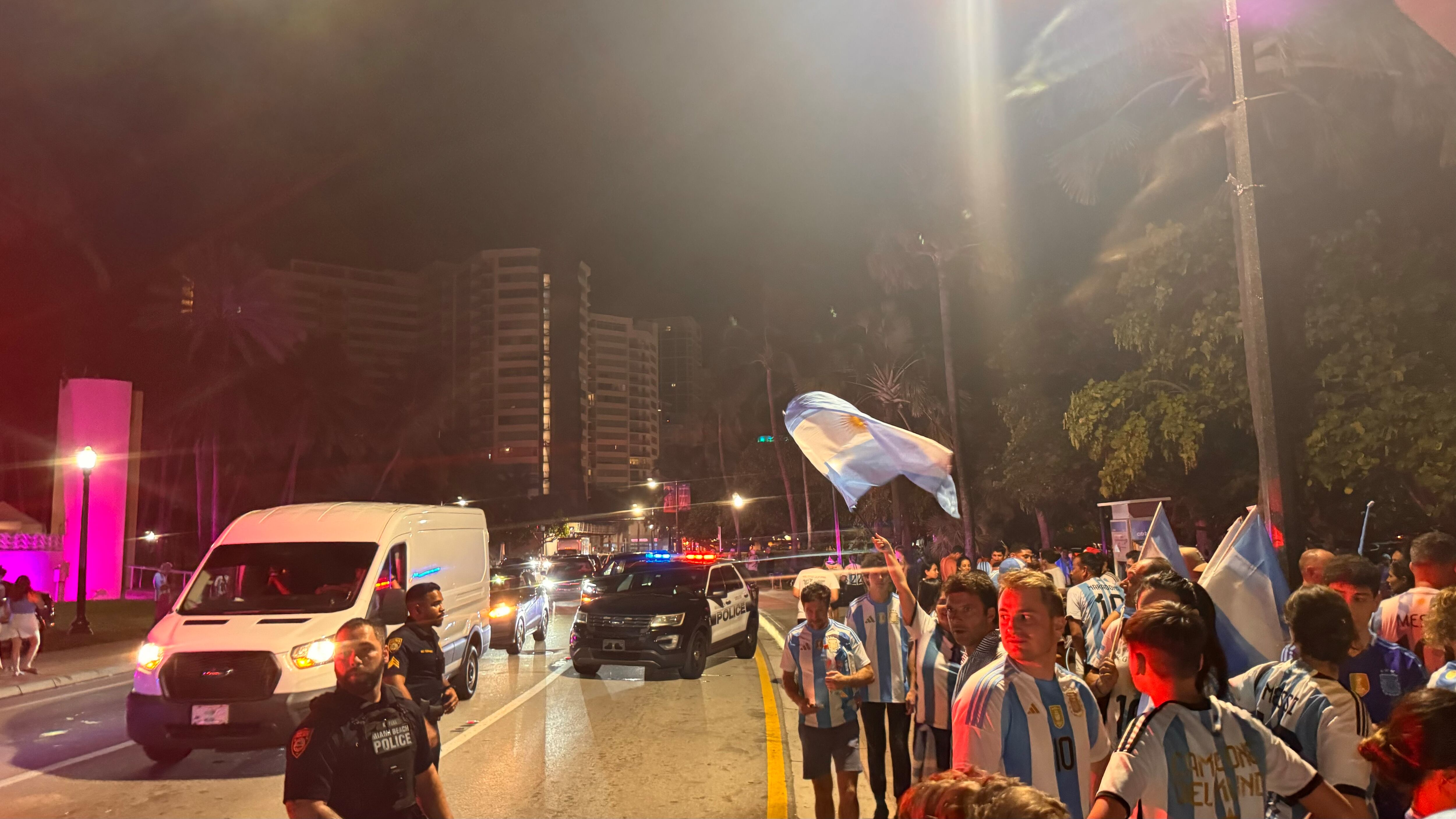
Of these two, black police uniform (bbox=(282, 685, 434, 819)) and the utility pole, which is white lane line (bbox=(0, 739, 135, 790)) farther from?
the utility pole

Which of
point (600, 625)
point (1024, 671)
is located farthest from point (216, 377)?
point (1024, 671)

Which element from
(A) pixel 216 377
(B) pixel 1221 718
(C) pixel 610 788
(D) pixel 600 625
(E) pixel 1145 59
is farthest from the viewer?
(A) pixel 216 377

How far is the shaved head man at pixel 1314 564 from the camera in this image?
217 inches

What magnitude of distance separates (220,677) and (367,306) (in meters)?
176

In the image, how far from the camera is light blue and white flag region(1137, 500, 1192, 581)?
23.1 ft

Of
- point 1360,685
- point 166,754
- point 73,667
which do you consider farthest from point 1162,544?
point 73,667

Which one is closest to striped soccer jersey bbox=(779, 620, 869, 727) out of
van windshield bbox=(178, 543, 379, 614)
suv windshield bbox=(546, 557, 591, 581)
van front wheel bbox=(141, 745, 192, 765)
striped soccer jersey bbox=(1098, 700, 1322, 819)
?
striped soccer jersey bbox=(1098, 700, 1322, 819)

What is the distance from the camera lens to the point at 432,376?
75.4m

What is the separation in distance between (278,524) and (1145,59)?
16148mm

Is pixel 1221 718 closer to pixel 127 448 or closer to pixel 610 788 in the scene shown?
pixel 610 788

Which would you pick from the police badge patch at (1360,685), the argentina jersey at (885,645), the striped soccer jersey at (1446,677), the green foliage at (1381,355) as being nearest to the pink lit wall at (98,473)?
the argentina jersey at (885,645)

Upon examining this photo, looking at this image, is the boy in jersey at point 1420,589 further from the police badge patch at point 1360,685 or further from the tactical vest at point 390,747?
the tactical vest at point 390,747

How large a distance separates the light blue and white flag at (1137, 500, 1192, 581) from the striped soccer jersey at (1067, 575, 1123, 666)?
0.54m

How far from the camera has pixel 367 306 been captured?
17188 centimetres
